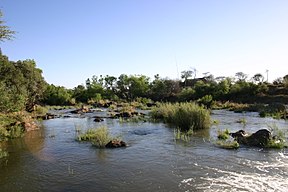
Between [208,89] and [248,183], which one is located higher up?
[208,89]

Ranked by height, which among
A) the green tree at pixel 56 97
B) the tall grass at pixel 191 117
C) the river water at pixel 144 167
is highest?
the green tree at pixel 56 97

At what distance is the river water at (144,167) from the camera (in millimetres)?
9203

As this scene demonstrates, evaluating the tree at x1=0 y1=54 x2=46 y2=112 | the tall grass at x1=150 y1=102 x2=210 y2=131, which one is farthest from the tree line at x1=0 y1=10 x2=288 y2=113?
the tall grass at x1=150 y1=102 x2=210 y2=131

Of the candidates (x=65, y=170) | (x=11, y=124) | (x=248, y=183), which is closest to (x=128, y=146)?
(x=65, y=170)

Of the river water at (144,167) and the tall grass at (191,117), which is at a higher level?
the tall grass at (191,117)

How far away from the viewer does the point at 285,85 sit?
→ 6072cm

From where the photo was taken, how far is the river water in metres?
9.20

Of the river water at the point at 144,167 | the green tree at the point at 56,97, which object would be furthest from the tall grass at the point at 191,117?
the green tree at the point at 56,97

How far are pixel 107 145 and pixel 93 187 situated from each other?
6072 millimetres

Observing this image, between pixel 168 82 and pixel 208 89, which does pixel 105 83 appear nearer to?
pixel 168 82

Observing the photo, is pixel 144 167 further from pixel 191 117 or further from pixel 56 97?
pixel 56 97

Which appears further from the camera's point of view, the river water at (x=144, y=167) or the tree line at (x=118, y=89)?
the tree line at (x=118, y=89)

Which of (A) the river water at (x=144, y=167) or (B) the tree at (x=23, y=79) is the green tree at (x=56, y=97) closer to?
(B) the tree at (x=23, y=79)

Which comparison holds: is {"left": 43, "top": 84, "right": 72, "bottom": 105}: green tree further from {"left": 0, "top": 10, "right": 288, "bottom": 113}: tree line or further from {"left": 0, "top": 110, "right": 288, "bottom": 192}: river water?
{"left": 0, "top": 110, "right": 288, "bottom": 192}: river water
